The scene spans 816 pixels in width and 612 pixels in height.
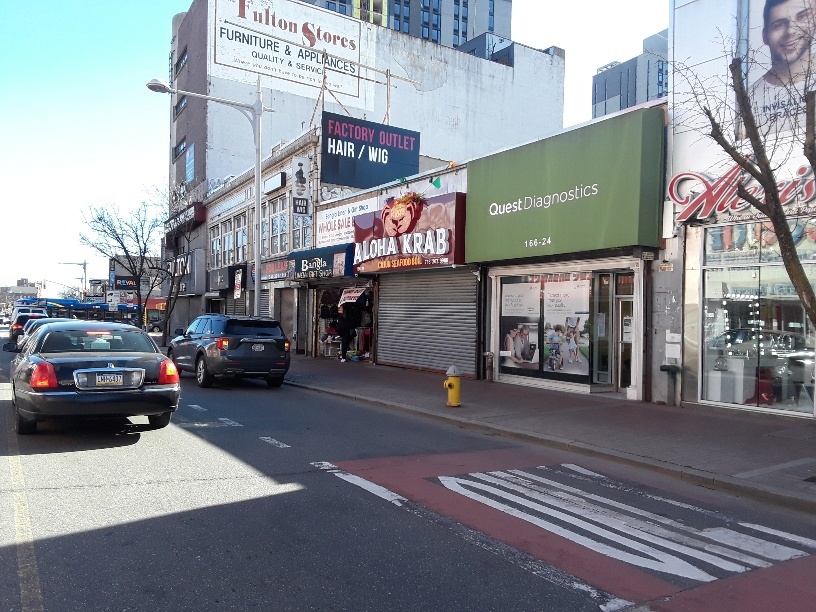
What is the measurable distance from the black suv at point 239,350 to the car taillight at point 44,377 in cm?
693

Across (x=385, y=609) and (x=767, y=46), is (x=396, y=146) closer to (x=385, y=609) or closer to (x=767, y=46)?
(x=767, y=46)

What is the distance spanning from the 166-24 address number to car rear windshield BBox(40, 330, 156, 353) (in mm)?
8214

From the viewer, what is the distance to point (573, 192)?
13500 millimetres

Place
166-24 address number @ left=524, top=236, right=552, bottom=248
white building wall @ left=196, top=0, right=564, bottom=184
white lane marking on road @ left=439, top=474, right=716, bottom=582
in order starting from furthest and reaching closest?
1. white building wall @ left=196, top=0, right=564, bottom=184
2. 166-24 address number @ left=524, top=236, right=552, bottom=248
3. white lane marking on road @ left=439, top=474, right=716, bottom=582

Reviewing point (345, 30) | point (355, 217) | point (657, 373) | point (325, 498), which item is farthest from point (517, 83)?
point (325, 498)

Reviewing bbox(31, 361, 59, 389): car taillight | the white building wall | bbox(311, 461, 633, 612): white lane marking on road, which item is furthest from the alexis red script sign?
the white building wall

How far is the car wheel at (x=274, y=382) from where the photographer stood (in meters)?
15.6

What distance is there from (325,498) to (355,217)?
51.8 feet

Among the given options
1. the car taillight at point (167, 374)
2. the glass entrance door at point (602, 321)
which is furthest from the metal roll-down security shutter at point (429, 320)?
the car taillight at point (167, 374)

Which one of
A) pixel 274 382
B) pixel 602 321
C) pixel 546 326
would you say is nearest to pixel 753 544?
pixel 602 321

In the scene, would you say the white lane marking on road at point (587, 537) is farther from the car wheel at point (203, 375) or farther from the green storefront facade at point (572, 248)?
the car wheel at point (203, 375)

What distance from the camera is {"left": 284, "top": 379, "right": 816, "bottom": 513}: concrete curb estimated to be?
640 cm

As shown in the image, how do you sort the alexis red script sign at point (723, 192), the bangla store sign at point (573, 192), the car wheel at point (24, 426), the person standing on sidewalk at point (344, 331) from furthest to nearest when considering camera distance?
the person standing on sidewalk at point (344, 331) → the bangla store sign at point (573, 192) → the alexis red script sign at point (723, 192) → the car wheel at point (24, 426)

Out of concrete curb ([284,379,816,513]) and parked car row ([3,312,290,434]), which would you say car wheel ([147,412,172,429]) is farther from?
concrete curb ([284,379,816,513])
